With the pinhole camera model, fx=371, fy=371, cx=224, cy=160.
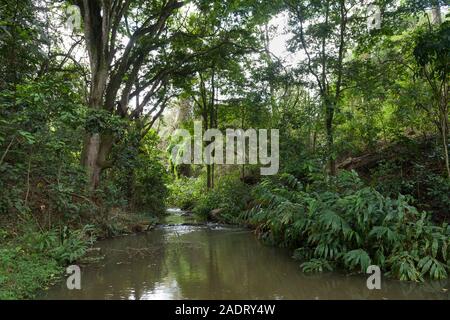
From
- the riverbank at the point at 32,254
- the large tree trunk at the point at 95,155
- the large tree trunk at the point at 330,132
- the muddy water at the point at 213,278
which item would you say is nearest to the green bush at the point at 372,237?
the muddy water at the point at 213,278

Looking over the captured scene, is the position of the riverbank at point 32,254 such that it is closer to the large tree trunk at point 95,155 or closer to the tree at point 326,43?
the large tree trunk at point 95,155

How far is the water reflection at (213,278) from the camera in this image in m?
5.28

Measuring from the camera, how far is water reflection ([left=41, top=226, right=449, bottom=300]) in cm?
528

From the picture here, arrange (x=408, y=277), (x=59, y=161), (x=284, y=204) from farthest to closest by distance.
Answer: (x=59, y=161)
(x=284, y=204)
(x=408, y=277)

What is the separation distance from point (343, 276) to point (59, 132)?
21.2 feet

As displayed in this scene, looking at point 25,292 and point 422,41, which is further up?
point 422,41

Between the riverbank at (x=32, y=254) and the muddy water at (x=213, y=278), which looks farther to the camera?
the muddy water at (x=213, y=278)

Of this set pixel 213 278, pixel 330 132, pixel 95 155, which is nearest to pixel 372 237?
pixel 213 278

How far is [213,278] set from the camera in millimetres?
6227

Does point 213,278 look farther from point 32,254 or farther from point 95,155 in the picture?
point 95,155

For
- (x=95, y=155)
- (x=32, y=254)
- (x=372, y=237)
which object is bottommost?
(x=32, y=254)

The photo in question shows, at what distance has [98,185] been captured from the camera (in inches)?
449
